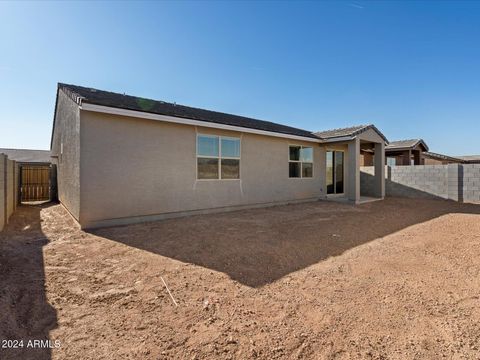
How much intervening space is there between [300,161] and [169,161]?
21.3 ft

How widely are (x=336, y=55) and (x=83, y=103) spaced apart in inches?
440

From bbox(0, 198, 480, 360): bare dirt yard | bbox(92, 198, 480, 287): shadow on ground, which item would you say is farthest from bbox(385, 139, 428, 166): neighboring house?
bbox(0, 198, 480, 360): bare dirt yard

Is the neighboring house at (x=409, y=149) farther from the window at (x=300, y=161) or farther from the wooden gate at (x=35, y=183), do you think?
the wooden gate at (x=35, y=183)

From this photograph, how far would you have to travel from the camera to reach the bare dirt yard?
6.37 feet

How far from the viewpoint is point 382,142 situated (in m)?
12.2

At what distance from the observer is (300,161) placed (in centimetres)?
1091

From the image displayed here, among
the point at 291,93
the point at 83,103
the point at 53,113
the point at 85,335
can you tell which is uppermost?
the point at 291,93

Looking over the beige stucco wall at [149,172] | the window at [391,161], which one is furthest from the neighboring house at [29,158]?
the window at [391,161]

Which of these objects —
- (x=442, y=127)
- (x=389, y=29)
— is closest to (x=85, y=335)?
(x=389, y=29)

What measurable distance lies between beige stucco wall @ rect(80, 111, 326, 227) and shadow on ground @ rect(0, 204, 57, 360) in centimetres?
146

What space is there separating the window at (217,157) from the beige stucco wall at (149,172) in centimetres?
20

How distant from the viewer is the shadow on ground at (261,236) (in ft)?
12.3

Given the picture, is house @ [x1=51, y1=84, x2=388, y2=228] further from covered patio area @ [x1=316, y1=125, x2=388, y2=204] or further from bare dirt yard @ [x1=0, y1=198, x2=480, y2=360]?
bare dirt yard @ [x1=0, y1=198, x2=480, y2=360]

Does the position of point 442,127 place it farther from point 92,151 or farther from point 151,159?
point 92,151
